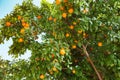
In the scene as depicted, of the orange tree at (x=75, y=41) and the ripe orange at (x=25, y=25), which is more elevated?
the ripe orange at (x=25, y=25)

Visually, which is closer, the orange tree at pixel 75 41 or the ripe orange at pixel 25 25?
the orange tree at pixel 75 41

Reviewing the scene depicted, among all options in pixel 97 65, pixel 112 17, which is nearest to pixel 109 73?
pixel 97 65

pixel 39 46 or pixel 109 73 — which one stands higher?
pixel 39 46

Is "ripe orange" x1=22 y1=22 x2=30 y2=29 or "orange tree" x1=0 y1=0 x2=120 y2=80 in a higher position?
"ripe orange" x1=22 y1=22 x2=30 y2=29

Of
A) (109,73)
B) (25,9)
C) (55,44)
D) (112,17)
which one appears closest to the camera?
(55,44)

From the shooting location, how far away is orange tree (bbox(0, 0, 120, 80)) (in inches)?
229

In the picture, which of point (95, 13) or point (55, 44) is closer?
point (55, 44)

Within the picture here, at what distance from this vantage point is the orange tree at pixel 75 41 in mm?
5816

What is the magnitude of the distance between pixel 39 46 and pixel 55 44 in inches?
14.1

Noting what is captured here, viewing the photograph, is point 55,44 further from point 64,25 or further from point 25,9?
point 25,9

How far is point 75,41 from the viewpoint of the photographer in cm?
641

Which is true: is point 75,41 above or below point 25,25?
below

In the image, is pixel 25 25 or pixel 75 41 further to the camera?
pixel 25 25

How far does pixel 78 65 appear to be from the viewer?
271 inches
